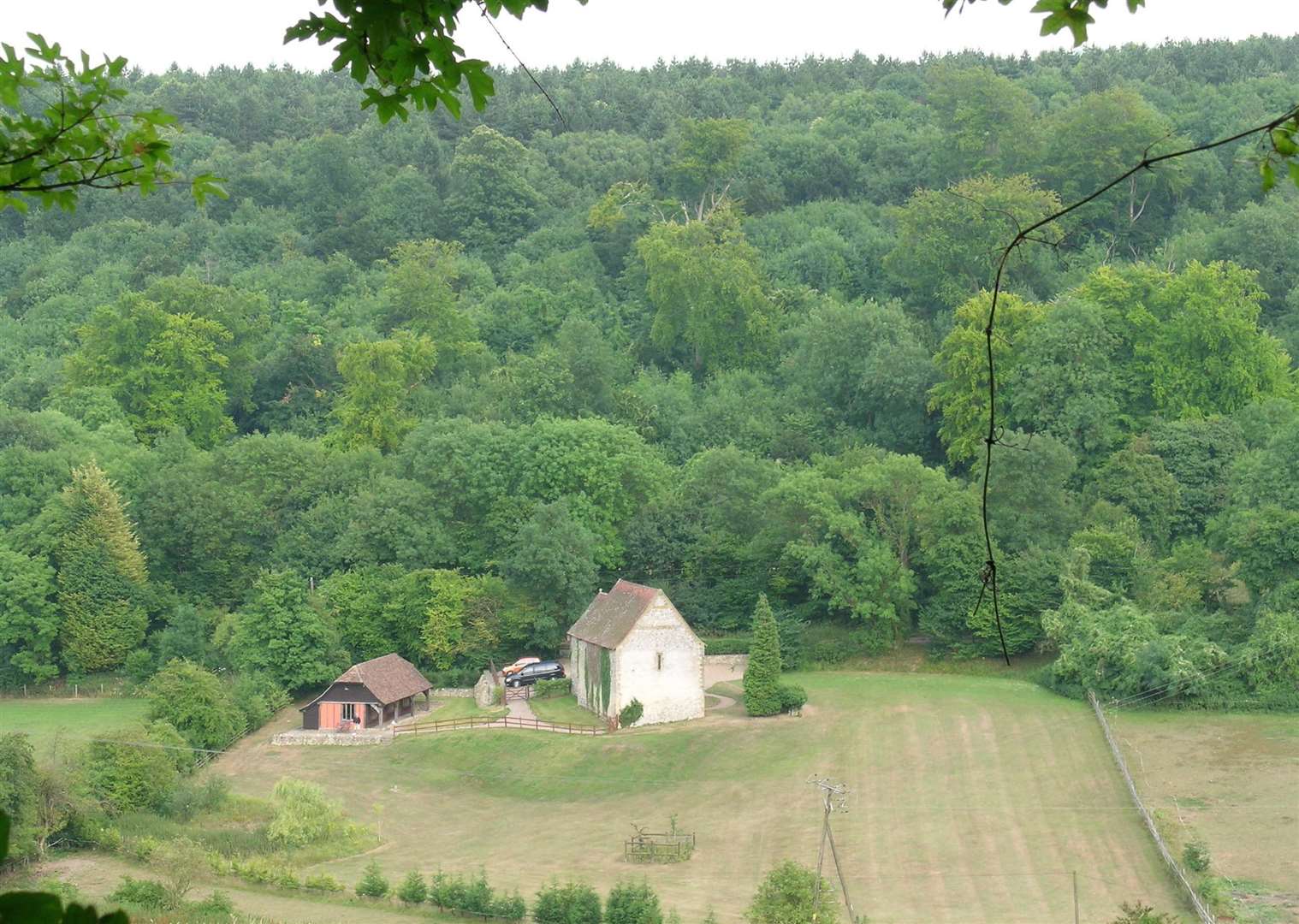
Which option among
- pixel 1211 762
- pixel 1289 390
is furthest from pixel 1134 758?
pixel 1289 390

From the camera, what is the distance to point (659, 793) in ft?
118

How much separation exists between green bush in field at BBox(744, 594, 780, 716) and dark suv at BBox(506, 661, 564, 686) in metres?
6.51

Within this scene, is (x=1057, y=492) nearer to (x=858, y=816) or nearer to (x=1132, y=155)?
(x=858, y=816)

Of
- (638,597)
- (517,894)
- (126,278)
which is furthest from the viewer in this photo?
(126,278)

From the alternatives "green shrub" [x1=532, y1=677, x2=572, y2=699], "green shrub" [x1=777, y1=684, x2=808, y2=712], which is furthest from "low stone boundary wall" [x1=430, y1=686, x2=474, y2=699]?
"green shrub" [x1=777, y1=684, x2=808, y2=712]

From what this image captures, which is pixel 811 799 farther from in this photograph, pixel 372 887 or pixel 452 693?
pixel 452 693

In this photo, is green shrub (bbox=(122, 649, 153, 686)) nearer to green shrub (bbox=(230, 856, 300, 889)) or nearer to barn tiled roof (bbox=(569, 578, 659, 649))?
barn tiled roof (bbox=(569, 578, 659, 649))

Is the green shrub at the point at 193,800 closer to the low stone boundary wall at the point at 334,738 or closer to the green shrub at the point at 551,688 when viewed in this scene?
the low stone boundary wall at the point at 334,738

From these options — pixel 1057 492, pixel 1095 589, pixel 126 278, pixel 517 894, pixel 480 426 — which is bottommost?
pixel 517 894

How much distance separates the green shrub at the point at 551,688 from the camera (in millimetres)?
43562

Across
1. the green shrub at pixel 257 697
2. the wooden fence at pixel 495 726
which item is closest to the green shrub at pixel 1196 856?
the wooden fence at pixel 495 726

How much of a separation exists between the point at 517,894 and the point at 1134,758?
49.3 feet

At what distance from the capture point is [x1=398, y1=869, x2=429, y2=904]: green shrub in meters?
29.6

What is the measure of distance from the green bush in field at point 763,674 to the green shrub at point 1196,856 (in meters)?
12.7
